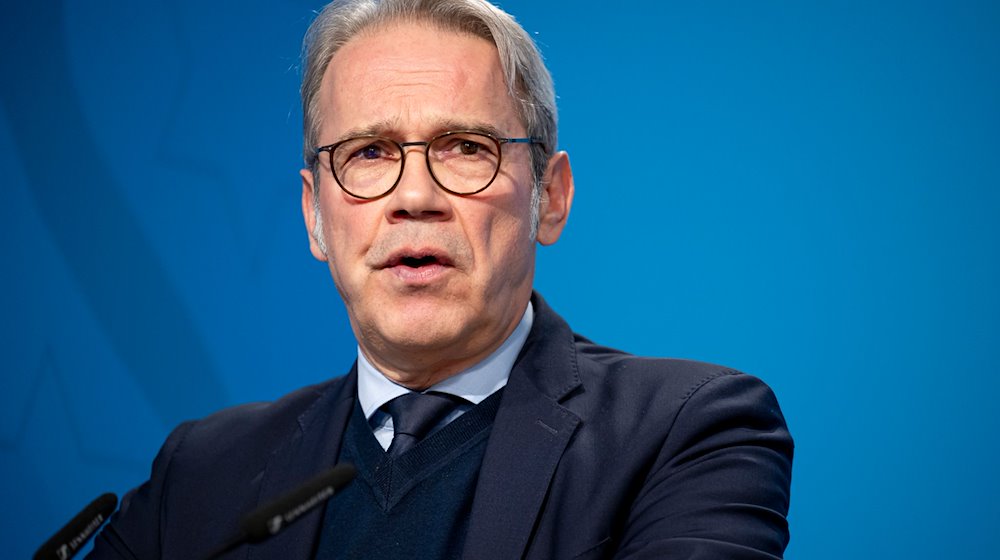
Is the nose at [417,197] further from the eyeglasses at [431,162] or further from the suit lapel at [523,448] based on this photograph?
the suit lapel at [523,448]

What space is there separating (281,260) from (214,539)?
3.91 feet

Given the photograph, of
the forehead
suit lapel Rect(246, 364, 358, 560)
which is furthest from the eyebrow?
suit lapel Rect(246, 364, 358, 560)

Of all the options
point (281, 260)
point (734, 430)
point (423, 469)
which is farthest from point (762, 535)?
point (281, 260)

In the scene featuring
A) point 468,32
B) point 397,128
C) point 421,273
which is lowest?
point 421,273

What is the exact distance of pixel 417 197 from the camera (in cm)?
167

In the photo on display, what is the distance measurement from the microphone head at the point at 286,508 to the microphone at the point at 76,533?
0.22 m

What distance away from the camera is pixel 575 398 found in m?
1.75

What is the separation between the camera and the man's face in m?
1.68

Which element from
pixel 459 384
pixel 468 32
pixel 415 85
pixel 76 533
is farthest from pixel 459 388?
pixel 76 533

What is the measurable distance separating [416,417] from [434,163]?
433 millimetres

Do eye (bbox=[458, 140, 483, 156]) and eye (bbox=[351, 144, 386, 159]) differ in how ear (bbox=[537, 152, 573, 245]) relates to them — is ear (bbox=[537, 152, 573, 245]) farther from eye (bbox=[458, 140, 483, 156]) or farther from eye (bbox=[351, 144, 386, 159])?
eye (bbox=[351, 144, 386, 159])

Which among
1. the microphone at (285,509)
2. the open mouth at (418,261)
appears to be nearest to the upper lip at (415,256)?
the open mouth at (418,261)

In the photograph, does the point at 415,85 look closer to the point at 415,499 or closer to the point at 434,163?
the point at 434,163

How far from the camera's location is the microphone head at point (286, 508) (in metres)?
1.09
